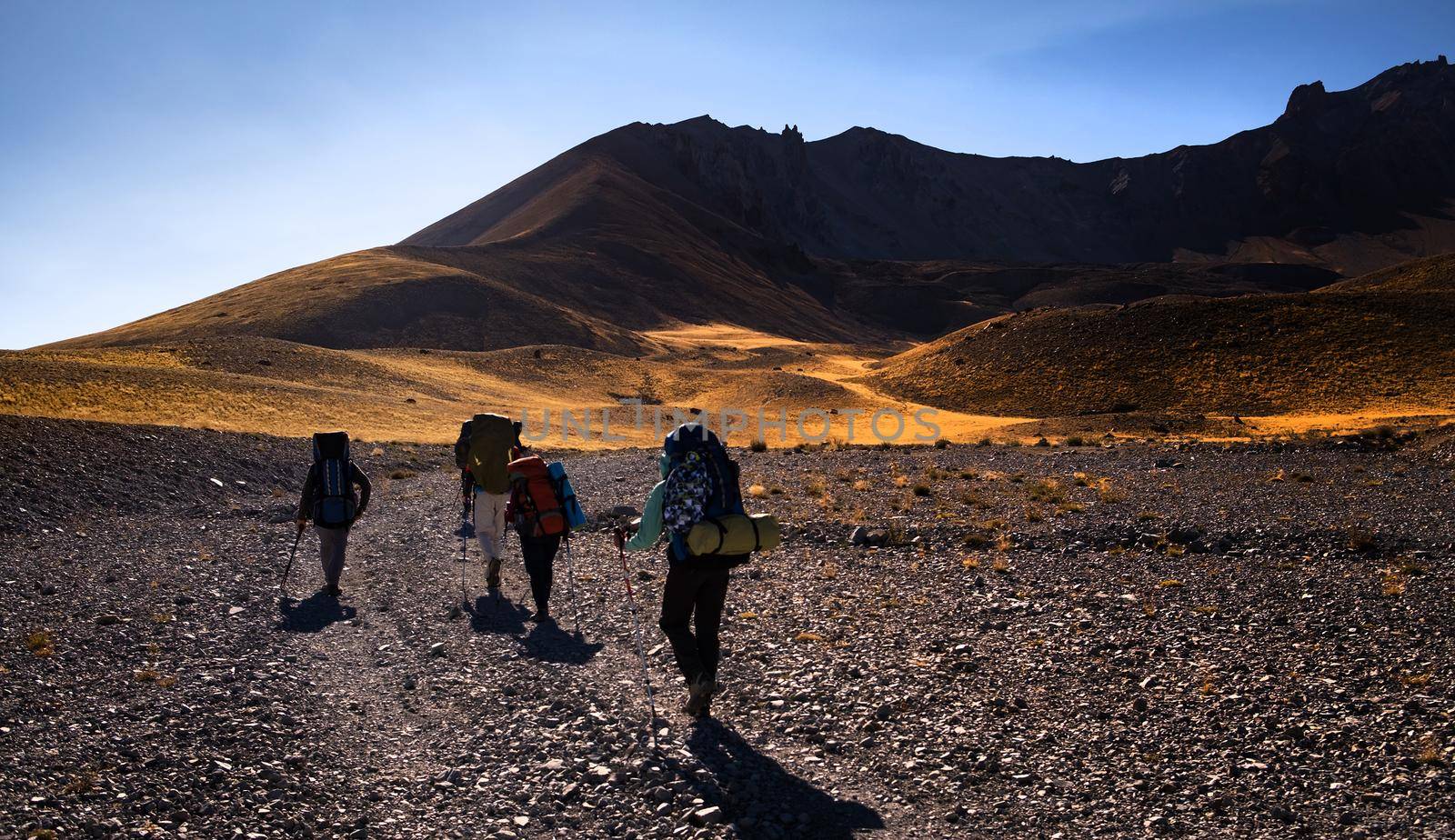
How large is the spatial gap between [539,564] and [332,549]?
129 inches

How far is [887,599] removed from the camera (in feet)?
39.2

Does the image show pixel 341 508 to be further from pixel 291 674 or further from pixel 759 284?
pixel 759 284

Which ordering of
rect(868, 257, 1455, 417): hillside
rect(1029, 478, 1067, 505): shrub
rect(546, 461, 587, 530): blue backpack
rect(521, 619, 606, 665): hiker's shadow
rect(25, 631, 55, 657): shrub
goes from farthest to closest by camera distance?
rect(868, 257, 1455, 417): hillside < rect(1029, 478, 1067, 505): shrub < rect(546, 461, 587, 530): blue backpack < rect(521, 619, 606, 665): hiker's shadow < rect(25, 631, 55, 657): shrub

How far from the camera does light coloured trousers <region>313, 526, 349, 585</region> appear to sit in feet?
40.4

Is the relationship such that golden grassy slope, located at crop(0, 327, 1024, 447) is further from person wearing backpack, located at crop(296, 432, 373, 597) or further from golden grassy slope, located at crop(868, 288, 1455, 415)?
person wearing backpack, located at crop(296, 432, 373, 597)

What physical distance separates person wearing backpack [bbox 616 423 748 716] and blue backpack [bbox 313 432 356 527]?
20.8 ft

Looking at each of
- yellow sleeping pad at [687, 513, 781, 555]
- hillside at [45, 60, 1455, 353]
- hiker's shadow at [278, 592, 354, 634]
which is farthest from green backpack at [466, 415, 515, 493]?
hillside at [45, 60, 1455, 353]

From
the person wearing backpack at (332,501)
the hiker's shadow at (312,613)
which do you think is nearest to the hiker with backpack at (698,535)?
the hiker's shadow at (312,613)

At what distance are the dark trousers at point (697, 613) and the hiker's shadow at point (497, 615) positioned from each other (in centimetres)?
367

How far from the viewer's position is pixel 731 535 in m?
7.25

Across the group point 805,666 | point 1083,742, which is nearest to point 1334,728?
point 1083,742

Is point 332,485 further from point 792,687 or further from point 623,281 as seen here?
point 623,281

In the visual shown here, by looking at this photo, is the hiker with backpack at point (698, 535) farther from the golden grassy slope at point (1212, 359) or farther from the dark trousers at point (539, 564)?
the golden grassy slope at point (1212, 359)

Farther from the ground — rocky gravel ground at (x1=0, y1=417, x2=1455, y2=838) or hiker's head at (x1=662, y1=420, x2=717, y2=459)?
hiker's head at (x1=662, y1=420, x2=717, y2=459)
